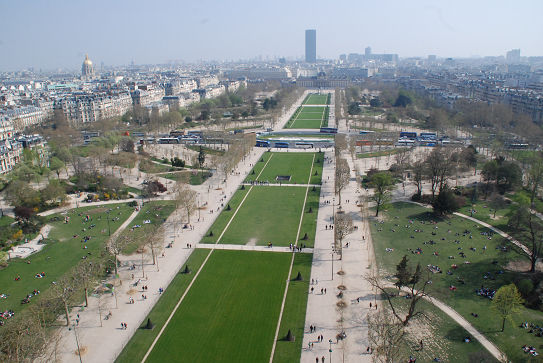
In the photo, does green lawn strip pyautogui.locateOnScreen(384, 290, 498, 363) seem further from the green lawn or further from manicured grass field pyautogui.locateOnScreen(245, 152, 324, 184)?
manicured grass field pyautogui.locateOnScreen(245, 152, 324, 184)

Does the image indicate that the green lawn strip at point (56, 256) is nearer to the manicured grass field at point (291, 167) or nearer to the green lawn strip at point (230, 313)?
the green lawn strip at point (230, 313)

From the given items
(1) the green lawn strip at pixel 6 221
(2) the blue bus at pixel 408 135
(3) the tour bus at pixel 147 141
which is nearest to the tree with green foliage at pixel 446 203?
(2) the blue bus at pixel 408 135

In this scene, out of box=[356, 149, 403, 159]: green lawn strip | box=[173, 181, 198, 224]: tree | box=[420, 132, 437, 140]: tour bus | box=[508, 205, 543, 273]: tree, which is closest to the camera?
box=[508, 205, 543, 273]: tree

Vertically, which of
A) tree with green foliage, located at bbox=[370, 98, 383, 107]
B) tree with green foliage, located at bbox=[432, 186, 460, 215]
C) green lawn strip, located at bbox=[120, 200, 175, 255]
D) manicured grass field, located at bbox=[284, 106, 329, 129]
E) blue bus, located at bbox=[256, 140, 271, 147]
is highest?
tree with green foliage, located at bbox=[370, 98, 383, 107]

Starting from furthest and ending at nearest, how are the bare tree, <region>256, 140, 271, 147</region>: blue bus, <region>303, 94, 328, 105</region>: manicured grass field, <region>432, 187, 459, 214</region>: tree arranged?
<region>303, 94, 328, 105</region>: manicured grass field, <region>256, 140, 271, 147</region>: blue bus, <region>432, 187, 459, 214</region>: tree, the bare tree

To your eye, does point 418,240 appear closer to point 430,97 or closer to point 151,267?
point 151,267

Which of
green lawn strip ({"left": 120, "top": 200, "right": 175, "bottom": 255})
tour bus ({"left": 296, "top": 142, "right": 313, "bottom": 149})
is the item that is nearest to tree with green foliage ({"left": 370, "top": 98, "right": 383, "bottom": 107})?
tour bus ({"left": 296, "top": 142, "right": 313, "bottom": 149})

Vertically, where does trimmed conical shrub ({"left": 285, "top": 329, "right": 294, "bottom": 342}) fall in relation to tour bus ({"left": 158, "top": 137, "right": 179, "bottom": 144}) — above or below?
below
